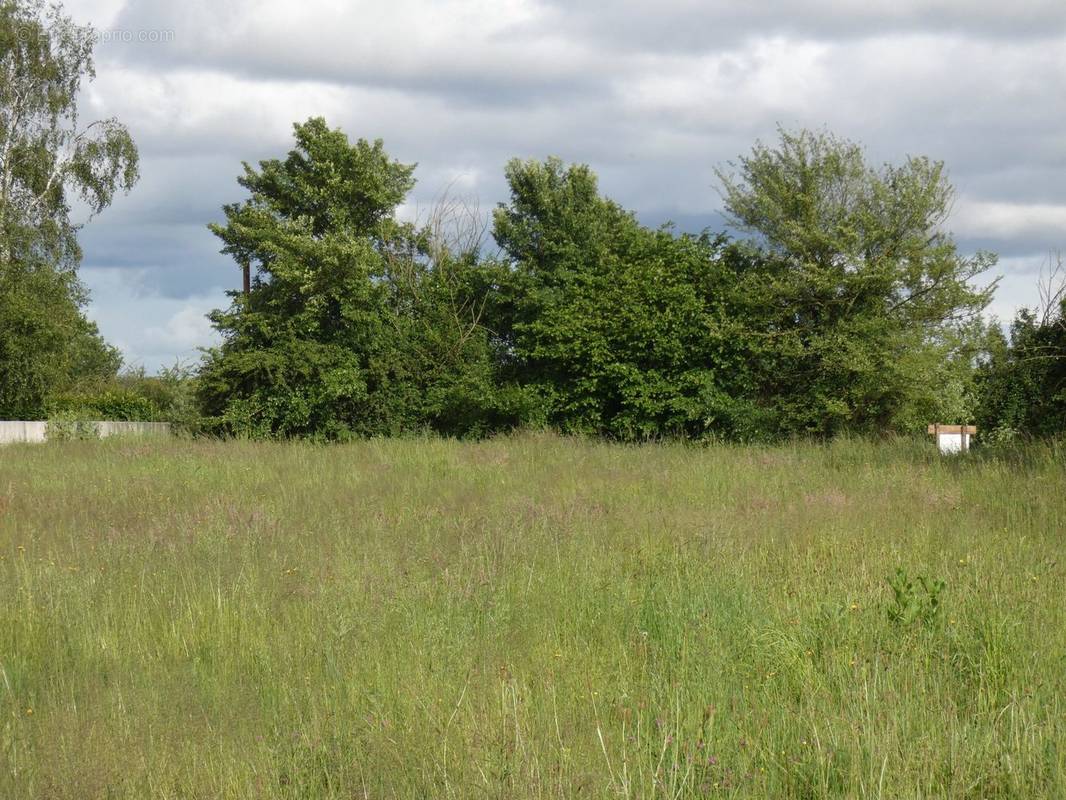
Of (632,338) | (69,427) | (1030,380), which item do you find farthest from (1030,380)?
(69,427)

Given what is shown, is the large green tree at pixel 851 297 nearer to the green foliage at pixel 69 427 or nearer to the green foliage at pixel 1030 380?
the green foliage at pixel 1030 380

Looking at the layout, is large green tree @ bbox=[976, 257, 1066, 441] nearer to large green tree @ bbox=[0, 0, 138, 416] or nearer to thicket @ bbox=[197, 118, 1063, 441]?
thicket @ bbox=[197, 118, 1063, 441]

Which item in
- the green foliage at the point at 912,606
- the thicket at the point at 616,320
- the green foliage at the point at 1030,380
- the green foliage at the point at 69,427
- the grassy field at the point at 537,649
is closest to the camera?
the grassy field at the point at 537,649

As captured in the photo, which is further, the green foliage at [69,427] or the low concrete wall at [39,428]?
the low concrete wall at [39,428]

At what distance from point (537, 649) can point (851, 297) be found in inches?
742

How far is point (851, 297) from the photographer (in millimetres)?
21859

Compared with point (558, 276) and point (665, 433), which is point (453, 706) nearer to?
point (665, 433)

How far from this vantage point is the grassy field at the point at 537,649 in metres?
3.60

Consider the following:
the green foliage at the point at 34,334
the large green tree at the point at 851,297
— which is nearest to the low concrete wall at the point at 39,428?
the green foliage at the point at 34,334

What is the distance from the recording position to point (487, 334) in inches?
1041

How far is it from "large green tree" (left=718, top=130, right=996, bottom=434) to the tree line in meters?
0.06

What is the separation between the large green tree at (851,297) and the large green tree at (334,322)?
301 inches

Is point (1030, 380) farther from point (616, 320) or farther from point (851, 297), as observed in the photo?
point (616, 320)

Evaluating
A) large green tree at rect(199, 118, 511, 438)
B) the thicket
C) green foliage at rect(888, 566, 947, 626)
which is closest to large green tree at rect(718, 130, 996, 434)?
the thicket
